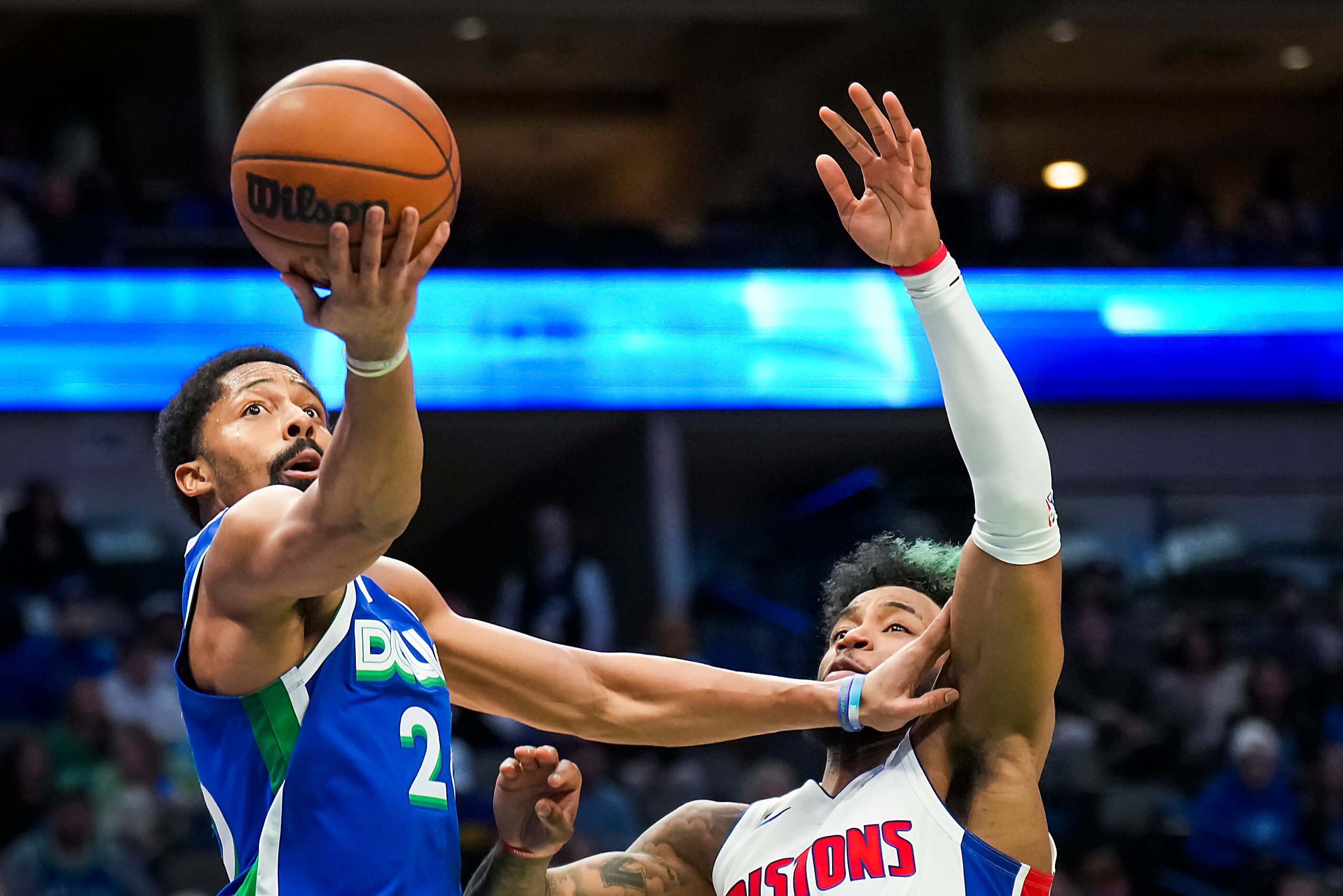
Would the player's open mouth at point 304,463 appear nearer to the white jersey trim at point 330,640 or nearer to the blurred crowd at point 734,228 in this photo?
the white jersey trim at point 330,640

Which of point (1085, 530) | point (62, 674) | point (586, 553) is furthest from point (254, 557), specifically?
point (1085, 530)

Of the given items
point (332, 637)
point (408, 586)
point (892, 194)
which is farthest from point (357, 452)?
point (892, 194)

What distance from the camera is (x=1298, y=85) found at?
48.4 ft

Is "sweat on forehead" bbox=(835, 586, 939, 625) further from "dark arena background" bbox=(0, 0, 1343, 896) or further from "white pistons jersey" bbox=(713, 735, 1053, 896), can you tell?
"dark arena background" bbox=(0, 0, 1343, 896)

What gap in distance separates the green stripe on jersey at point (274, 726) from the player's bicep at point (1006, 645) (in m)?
1.23

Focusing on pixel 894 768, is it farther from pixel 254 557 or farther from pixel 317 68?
pixel 317 68

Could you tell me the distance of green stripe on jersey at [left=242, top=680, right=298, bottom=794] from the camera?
2318 millimetres

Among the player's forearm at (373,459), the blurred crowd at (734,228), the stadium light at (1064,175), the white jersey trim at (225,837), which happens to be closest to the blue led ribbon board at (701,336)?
the blurred crowd at (734,228)

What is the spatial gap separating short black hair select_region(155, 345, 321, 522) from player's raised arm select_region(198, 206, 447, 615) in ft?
1.90

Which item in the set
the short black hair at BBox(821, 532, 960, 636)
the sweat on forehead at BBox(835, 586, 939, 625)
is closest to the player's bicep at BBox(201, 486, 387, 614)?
the sweat on forehead at BBox(835, 586, 939, 625)

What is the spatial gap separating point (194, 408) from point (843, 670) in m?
1.41

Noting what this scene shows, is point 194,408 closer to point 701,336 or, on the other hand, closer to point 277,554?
point 277,554

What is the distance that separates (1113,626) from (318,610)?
333 inches

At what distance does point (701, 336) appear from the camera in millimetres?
10117
